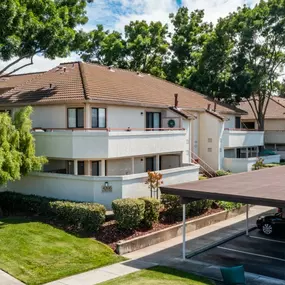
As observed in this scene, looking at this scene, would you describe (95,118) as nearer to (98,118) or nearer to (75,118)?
(98,118)

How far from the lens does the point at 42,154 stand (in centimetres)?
2334

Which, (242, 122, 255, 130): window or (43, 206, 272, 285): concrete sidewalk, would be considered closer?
(43, 206, 272, 285): concrete sidewalk

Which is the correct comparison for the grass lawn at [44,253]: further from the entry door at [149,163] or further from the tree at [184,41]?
the tree at [184,41]

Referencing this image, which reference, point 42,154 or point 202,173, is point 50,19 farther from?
point 202,173

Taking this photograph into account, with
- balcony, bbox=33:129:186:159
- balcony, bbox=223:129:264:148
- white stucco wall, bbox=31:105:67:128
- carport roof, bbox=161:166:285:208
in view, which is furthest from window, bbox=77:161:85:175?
balcony, bbox=223:129:264:148

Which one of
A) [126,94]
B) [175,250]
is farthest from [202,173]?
[175,250]

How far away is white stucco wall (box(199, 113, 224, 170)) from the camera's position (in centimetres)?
3306

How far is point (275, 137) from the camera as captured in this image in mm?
43344

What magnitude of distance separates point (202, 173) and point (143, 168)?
6.22 m

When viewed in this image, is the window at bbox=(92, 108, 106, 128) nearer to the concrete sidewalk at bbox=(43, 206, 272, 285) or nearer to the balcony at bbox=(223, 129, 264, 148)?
the concrete sidewalk at bbox=(43, 206, 272, 285)

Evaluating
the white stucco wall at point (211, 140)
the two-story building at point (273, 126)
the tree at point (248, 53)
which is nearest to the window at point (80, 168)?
A: the white stucco wall at point (211, 140)

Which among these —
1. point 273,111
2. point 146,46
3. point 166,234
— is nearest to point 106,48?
point 146,46

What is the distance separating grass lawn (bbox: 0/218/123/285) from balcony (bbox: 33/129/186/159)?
476 cm

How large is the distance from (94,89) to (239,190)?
12.7m
